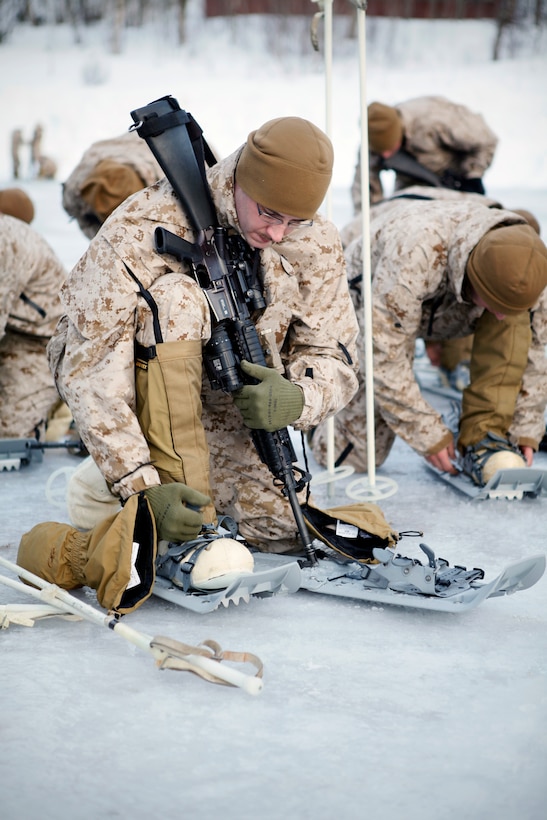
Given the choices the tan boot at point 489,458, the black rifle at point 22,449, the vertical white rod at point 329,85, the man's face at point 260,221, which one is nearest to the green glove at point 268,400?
the man's face at point 260,221

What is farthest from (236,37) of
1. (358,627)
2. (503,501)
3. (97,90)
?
(358,627)

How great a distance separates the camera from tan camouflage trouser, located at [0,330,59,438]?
4.59m

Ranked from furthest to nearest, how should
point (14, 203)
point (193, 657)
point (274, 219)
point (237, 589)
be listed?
point (14, 203)
point (274, 219)
point (237, 589)
point (193, 657)

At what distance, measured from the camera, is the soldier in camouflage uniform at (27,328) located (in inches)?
172

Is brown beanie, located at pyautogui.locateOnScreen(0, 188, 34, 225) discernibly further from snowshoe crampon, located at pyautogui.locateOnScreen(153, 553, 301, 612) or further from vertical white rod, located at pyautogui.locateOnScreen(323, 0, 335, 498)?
snowshoe crampon, located at pyautogui.locateOnScreen(153, 553, 301, 612)

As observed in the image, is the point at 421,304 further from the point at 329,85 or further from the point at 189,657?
the point at 189,657

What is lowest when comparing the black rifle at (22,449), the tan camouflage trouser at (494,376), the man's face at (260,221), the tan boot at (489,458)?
the black rifle at (22,449)

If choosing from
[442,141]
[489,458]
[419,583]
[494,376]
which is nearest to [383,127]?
[442,141]

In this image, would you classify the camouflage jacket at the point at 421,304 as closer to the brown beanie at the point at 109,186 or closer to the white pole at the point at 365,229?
the white pole at the point at 365,229

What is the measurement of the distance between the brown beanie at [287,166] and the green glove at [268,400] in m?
0.46

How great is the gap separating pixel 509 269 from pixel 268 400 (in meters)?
1.28

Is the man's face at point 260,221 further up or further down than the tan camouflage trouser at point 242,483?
further up

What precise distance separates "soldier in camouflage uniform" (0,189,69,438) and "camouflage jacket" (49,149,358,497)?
1671 millimetres

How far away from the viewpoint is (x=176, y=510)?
2457 mm
